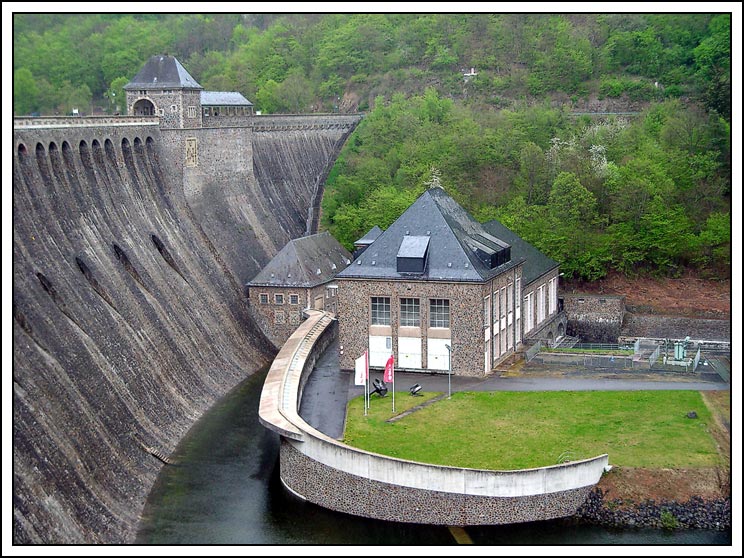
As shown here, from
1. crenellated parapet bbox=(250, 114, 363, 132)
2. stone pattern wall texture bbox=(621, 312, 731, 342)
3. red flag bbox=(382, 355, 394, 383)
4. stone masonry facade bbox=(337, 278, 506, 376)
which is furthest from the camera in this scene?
crenellated parapet bbox=(250, 114, 363, 132)

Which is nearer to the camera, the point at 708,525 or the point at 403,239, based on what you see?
the point at 708,525

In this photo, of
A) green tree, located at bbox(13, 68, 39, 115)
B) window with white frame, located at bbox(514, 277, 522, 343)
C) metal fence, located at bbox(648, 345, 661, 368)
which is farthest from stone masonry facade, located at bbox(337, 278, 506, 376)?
green tree, located at bbox(13, 68, 39, 115)

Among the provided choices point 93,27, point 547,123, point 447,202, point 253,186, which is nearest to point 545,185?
point 547,123

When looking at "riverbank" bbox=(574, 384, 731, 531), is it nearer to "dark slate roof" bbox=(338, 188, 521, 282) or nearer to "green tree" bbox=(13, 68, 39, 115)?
"dark slate roof" bbox=(338, 188, 521, 282)

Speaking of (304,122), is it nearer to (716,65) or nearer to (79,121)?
(716,65)

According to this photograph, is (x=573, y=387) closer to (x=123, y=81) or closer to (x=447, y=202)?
(x=447, y=202)

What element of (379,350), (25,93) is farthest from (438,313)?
(25,93)

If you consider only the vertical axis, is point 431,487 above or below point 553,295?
below
